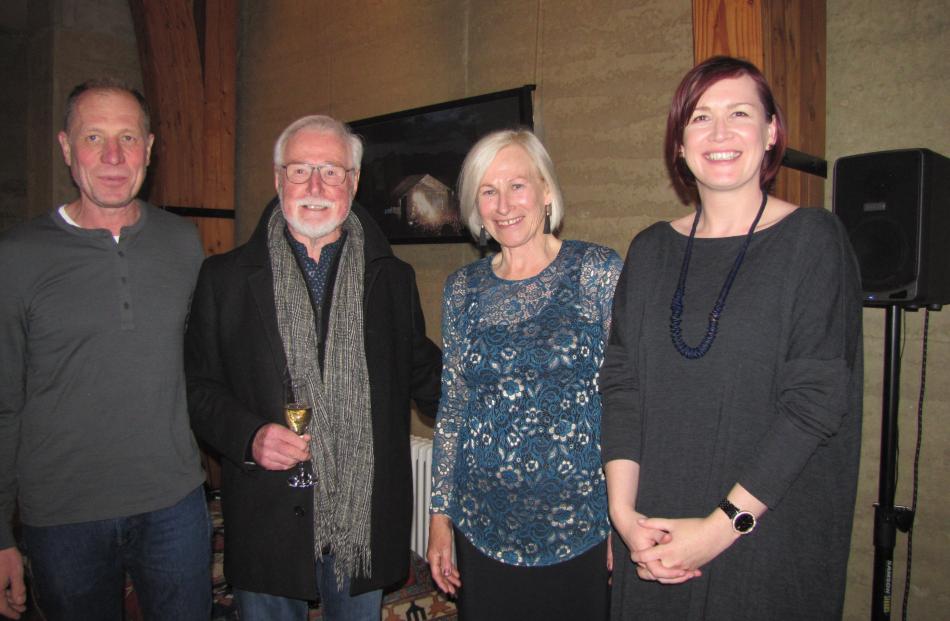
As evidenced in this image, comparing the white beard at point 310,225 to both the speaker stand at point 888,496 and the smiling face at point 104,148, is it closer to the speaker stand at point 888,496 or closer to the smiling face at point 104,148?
the smiling face at point 104,148

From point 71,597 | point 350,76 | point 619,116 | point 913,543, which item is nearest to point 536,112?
point 619,116

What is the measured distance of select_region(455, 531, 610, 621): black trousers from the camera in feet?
5.47

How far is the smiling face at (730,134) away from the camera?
136 centimetres

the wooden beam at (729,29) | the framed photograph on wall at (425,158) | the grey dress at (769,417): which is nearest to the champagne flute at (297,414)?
the grey dress at (769,417)

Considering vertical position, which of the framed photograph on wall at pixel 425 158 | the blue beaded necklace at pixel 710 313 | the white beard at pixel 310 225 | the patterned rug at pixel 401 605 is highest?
the framed photograph on wall at pixel 425 158

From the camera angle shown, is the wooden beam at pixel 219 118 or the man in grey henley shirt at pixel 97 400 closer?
the man in grey henley shirt at pixel 97 400

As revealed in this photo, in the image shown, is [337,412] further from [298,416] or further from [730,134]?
[730,134]

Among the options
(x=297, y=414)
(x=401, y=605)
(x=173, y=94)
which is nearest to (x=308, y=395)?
(x=297, y=414)

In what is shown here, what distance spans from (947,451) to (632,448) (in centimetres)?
189

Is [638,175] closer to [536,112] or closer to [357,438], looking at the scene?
[536,112]

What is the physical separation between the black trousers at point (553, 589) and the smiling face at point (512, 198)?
895 mm

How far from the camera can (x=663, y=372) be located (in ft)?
4.61

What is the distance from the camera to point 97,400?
1.79 m

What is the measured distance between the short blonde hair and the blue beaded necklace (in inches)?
23.3
